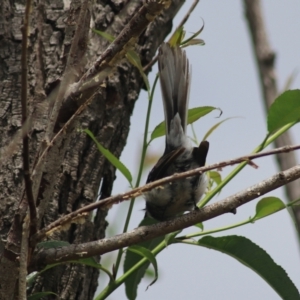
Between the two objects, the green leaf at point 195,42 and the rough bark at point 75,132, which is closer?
the green leaf at point 195,42

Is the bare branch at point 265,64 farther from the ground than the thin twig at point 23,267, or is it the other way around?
the bare branch at point 265,64

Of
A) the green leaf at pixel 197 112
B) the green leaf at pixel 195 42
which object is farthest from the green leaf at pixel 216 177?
the green leaf at pixel 195 42

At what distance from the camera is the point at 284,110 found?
1.86 metres

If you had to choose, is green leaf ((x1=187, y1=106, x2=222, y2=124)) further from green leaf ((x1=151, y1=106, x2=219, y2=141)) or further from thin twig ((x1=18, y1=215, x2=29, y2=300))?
thin twig ((x1=18, y1=215, x2=29, y2=300))

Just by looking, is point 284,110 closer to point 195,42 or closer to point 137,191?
point 195,42

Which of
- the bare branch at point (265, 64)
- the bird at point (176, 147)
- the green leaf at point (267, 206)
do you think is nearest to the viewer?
the bare branch at point (265, 64)

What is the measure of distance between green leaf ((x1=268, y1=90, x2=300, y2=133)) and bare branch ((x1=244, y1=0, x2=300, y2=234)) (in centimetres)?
6

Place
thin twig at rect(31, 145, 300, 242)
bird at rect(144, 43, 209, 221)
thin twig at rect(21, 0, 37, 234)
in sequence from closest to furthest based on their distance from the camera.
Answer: thin twig at rect(21, 0, 37, 234), thin twig at rect(31, 145, 300, 242), bird at rect(144, 43, 209, 221)

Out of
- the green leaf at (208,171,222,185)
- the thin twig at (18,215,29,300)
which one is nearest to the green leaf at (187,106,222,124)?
the green leaf at (208,171,222,185)

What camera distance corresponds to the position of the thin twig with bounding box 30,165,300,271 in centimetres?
151

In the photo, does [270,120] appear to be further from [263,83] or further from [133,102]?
[133,102]

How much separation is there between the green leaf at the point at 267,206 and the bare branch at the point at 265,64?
40 millimetres

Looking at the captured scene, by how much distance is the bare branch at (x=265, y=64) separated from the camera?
1.70 m

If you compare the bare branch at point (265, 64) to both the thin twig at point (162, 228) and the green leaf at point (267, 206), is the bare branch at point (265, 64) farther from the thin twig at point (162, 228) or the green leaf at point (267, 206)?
the thin twig at point (162, 228)
